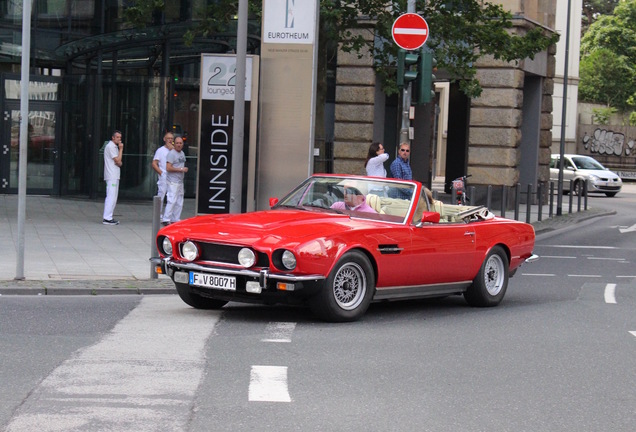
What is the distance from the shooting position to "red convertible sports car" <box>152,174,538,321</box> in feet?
31.3

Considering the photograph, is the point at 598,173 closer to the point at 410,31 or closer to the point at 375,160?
the point at 375,160

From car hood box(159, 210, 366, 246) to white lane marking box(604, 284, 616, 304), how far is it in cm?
368

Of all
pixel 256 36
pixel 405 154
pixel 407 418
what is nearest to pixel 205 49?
pixel 256 36

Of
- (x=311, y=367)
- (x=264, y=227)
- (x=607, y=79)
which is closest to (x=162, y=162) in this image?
(x=264, y=227)

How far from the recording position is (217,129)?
17406mm

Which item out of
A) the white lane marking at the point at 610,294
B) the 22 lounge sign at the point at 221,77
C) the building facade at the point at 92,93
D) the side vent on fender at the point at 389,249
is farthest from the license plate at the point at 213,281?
the building facade at the point at 92,93

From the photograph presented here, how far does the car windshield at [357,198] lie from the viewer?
10.9 metres

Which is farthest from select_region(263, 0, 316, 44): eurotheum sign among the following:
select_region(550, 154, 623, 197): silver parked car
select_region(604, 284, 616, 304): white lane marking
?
select_region(550, 154, 623, 197): silver parked car

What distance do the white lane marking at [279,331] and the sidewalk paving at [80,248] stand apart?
2717 millimetres

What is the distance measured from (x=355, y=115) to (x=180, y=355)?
22.1 meters

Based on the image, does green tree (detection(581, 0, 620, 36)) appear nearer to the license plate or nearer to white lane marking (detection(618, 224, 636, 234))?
white lane marking (detection(618, 224, 636, 234))

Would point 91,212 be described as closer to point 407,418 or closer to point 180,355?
point 180,355

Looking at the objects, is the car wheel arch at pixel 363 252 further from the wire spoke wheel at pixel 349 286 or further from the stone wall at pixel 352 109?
the stone wall at pixel 352 109

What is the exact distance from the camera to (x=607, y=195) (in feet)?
147
